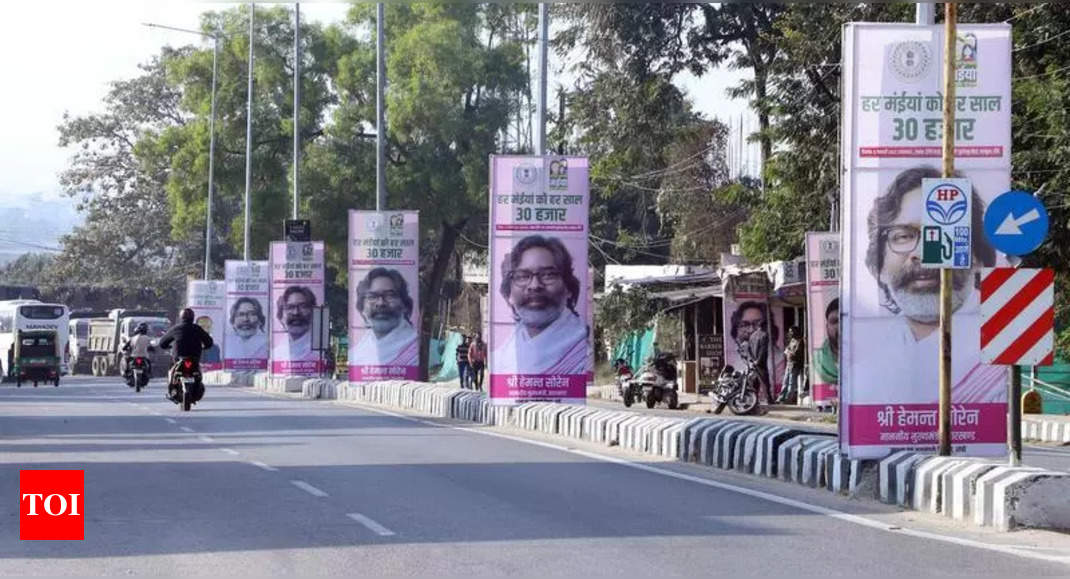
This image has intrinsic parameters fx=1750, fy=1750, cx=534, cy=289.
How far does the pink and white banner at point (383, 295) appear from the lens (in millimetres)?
38875

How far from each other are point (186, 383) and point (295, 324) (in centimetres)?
1683

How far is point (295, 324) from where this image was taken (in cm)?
4894

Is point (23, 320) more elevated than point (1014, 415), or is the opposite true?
point (23, 320)

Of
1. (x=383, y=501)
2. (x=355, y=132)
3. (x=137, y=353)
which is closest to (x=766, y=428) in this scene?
(x=383, y=501)

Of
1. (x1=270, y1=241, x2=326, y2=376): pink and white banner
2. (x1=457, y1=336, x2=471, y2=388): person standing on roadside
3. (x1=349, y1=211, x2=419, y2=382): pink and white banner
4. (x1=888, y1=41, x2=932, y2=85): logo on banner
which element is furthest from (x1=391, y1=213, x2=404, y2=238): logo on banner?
(x1=888, y1=41, x2=932, y2=85): logo on banner

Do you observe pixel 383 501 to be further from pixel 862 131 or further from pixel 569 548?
pixel 862 131

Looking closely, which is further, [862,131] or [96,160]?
[96,160]

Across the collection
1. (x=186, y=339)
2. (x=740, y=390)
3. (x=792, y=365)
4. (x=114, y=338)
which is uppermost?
(x=186, y=339)

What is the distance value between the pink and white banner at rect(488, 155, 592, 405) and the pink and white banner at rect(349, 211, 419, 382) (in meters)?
10.2

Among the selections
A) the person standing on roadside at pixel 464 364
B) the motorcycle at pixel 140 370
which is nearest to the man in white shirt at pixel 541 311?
the motorcycle at pixel 140 370

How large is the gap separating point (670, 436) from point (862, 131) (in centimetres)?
651

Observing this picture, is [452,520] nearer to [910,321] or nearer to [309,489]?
[309,489]

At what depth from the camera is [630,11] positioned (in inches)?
1769

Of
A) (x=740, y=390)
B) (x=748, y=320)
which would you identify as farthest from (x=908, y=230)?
(x=748, y=320)
